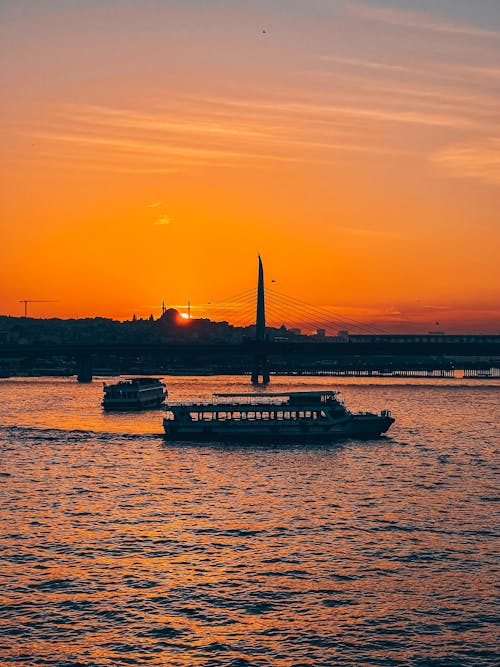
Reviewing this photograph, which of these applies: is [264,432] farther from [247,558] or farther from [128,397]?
[247,558]

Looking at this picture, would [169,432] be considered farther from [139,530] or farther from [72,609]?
[72,609]

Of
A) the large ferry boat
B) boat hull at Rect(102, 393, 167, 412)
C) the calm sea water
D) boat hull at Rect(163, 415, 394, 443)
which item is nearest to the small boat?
boat hull at Rect(102, 393, 167, 412)

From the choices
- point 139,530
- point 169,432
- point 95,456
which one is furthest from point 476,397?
point 139,530

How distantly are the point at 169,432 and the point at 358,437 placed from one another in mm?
21198

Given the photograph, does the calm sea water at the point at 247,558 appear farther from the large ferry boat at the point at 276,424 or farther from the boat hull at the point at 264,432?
the large ferry boat at the point at 276,424

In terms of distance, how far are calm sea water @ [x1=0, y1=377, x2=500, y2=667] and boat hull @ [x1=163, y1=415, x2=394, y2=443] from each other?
985cm

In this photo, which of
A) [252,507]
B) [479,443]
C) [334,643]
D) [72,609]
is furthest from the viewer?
[479,443]

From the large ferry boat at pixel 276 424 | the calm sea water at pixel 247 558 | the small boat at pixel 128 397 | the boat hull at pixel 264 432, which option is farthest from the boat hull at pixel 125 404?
the calm sea water at pixel 247 558

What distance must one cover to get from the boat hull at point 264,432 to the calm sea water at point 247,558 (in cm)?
985

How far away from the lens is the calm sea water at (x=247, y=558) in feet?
124

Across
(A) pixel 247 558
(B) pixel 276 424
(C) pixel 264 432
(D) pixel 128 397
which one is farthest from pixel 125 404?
(A) pixel 247 558

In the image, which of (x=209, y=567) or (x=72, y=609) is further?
(x=209, y=567)

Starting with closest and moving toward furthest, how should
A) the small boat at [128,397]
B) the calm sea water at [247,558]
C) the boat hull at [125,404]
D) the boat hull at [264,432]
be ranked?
1. the calm sea water at [247,558]
2. the boat hull at [264,432]
3. the boat hull at [125,404]
4. the small boat at [128,397]

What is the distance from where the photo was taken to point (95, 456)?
293ft
